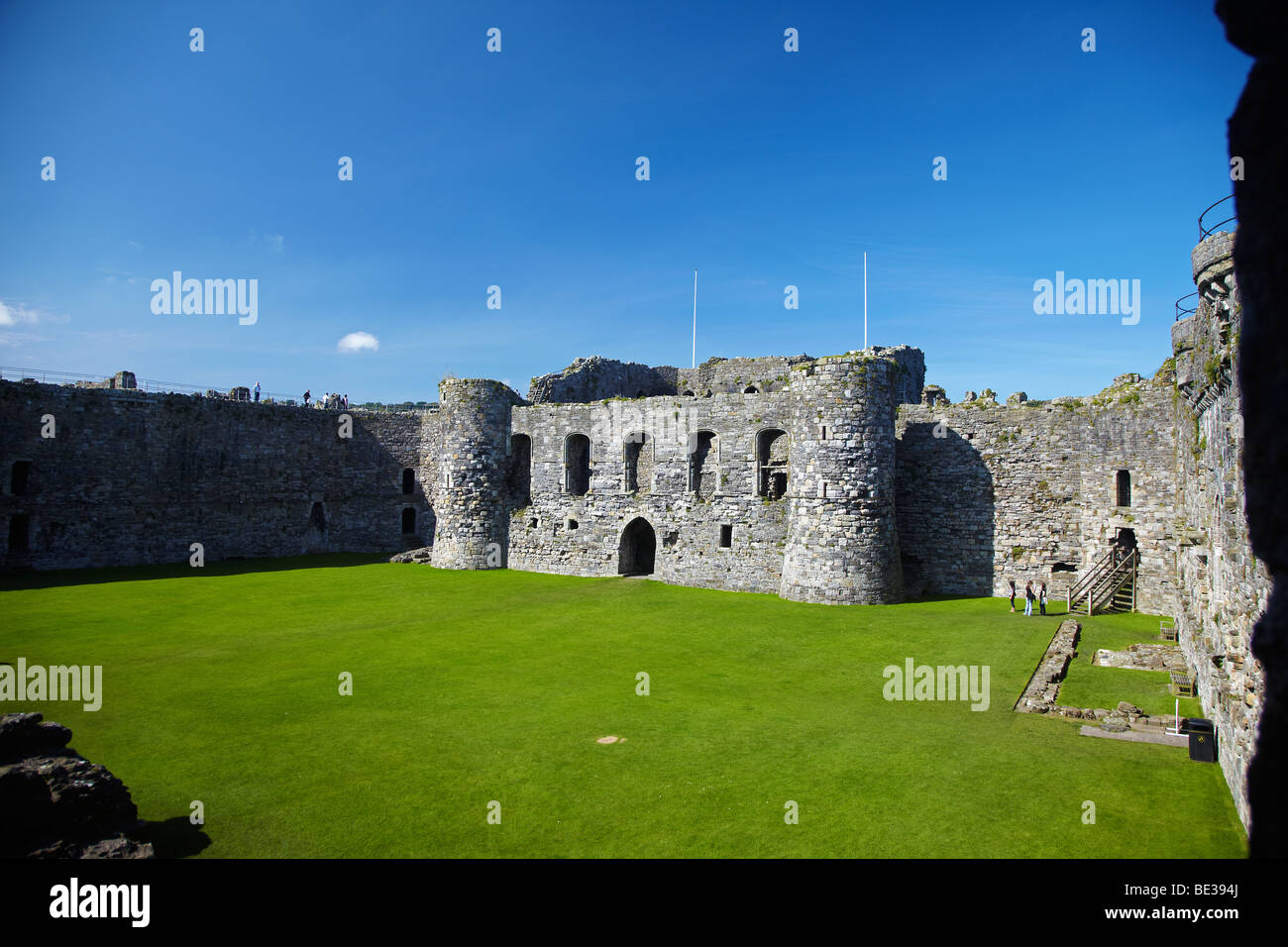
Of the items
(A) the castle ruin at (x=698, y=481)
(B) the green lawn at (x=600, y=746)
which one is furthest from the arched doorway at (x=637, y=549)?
(B) the green lawn at (x=600, y=746)

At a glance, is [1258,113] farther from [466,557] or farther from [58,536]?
[58,536]

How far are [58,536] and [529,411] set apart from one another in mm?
17588

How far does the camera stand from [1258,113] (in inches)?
114

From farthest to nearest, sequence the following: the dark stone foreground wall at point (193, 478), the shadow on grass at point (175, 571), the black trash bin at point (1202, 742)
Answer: the dark stone foreground wall at point (193, 478) → the shadow on grass at point (175, 571) → the black trash bin at point (1202, 742)

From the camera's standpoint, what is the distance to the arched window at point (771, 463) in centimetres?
2502

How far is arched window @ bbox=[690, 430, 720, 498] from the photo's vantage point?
86.5 feet

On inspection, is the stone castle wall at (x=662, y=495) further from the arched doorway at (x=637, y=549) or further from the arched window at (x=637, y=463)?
the arched doorway at (x=637, y=549)

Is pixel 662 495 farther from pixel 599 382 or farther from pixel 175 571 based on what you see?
pixel 175 571

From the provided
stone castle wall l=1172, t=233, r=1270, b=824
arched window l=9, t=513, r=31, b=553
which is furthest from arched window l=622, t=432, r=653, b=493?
arched window l=9, t=513, r=31, b=553

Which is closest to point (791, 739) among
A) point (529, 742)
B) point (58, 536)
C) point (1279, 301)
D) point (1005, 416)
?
point (529, 742)

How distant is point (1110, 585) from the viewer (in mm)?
19859

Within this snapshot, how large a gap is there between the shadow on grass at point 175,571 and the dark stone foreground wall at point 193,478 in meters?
1.01

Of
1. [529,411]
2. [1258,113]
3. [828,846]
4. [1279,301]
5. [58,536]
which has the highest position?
[529,411]

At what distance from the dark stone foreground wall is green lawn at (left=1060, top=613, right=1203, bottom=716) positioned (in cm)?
2812
